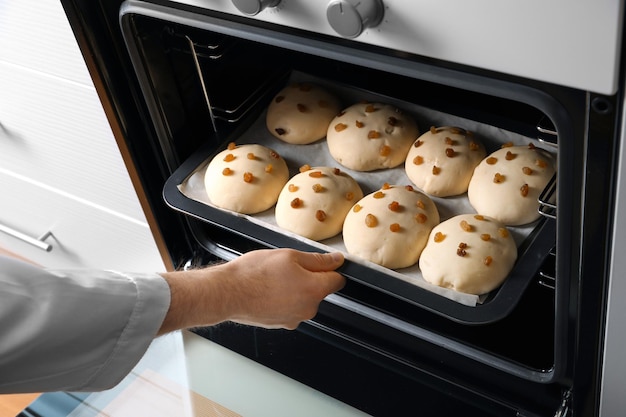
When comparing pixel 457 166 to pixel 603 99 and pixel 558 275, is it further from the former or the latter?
pixel 603 99

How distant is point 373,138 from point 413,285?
0.26 meters

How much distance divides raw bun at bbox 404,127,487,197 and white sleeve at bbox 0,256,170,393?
15.9 inches

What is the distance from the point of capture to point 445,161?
1020 millimetres

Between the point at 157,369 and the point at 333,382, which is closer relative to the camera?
the point at 333,382

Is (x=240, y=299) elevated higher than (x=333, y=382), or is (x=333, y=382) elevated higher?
(x=240, y=299)

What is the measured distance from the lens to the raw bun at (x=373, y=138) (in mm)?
1082

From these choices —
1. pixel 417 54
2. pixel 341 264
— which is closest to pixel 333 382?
pixel 341 264

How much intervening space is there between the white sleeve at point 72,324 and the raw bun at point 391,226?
0.28 meters

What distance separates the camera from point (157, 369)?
3.98 feet

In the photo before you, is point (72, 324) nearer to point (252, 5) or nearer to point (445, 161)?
point (252, 5)

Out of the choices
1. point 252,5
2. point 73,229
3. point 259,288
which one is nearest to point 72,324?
point 259,288

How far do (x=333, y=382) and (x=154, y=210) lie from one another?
0.39m

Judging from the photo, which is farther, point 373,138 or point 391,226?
point 373,138

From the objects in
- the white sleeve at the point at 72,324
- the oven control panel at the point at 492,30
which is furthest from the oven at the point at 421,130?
the white sleeve at the point at 72,324
